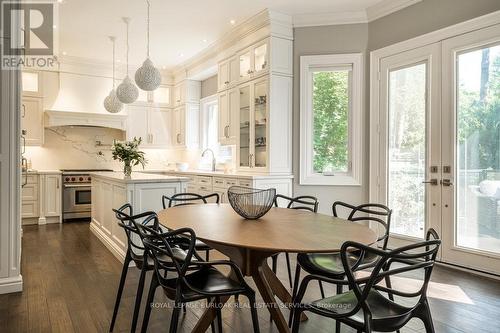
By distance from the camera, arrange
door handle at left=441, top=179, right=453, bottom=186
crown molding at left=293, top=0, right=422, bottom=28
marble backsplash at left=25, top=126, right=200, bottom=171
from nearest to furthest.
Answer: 1. door handle at left=441, top=179, right=453, bottom=186
2. crown molding at left=293, top=0, right=422, bottom=28
3. marble backsplash at left=25, top=126, right=200, bottom=171

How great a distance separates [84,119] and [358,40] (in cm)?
498

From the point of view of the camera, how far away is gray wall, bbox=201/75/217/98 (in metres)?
6.95

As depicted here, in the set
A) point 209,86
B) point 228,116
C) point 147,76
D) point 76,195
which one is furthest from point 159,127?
point 147,76

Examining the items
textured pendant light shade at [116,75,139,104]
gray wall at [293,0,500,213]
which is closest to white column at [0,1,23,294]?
textured pendant light shade at [116,75,139,104]

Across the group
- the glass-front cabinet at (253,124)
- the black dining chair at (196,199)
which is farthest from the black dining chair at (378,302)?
the glass-front cabinet at (253,124)

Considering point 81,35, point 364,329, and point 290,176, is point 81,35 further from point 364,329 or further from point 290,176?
point 364,329

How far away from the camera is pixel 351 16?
15.0 feet

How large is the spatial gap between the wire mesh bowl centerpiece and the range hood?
5.31 meters

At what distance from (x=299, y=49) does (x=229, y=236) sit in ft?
11.8

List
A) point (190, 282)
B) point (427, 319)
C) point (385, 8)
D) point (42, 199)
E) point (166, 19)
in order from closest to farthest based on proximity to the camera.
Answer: point (427, 319), point (190, 282), point (385, 8), point (166, 19), point (42, 199)

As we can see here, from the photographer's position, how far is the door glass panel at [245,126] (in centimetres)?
524

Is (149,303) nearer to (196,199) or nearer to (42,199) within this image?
(196,199)

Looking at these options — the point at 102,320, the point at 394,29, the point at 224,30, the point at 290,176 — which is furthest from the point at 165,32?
the point at 102,320

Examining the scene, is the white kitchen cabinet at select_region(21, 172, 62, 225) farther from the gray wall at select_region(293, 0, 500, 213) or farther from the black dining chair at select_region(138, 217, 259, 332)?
the black dining chair at select_region(138, 217, 259, 332)
